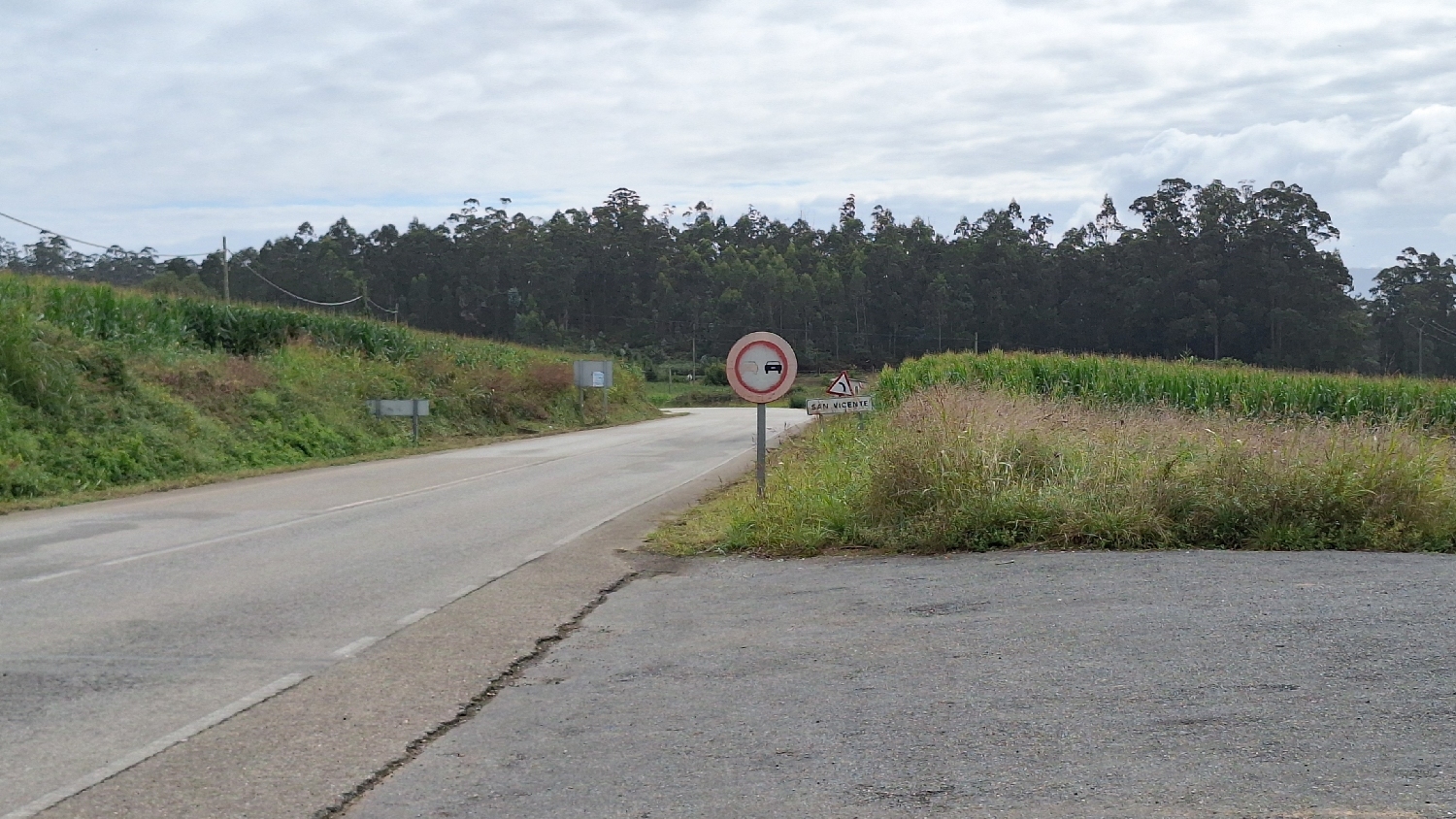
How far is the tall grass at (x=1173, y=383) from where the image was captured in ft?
84.7

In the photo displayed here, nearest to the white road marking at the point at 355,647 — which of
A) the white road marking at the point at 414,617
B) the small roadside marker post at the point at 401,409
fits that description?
the white road marking at the point at 414,617

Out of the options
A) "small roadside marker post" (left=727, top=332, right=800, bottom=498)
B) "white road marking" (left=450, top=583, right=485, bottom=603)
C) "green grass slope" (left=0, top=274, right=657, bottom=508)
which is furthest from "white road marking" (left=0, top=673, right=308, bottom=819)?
"green grass slope" (left=0, top=274, right=657, bottom=508)

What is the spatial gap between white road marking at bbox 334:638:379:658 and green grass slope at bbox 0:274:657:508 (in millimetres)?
11264

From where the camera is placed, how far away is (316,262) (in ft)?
314

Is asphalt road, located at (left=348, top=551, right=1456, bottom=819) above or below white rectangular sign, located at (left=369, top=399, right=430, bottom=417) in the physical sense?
below

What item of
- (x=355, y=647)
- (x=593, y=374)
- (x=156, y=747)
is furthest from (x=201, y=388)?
(x=156, y=747)

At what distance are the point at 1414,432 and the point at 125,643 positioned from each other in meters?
12.0

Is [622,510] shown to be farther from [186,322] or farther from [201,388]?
[186,322]

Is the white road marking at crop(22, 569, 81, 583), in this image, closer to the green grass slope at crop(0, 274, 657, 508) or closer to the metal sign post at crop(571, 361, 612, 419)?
the green grass slope at crop(0, 274, 657, 508)

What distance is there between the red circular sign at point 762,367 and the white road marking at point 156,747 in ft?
23.4

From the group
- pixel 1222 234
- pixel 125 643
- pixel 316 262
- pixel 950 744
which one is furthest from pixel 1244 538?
pixel 316 262

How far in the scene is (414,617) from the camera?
8594 millimetres

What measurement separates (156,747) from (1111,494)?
806cm

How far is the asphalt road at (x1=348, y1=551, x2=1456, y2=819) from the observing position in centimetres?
458
